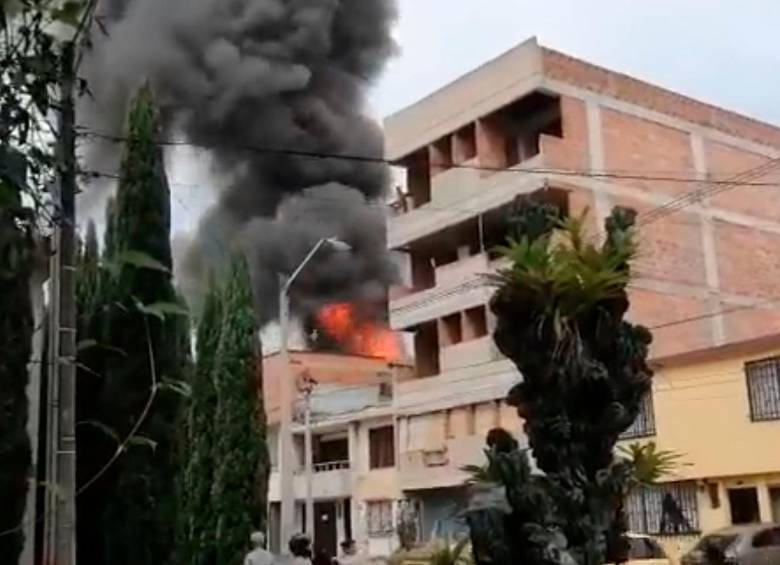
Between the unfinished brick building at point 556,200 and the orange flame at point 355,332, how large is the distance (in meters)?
10.9

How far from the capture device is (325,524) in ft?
109

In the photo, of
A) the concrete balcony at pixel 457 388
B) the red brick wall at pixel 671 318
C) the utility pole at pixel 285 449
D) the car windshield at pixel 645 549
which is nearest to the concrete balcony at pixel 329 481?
the concrete balcony at pixel 457 388

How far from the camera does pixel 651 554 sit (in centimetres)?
1614

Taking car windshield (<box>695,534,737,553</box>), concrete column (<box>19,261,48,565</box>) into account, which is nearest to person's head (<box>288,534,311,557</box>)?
concrete column (<box>19,261,48,565</box>)

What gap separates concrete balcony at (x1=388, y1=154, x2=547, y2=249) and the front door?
8.94 meters

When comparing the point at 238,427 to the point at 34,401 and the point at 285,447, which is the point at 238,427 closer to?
the point at 285,447

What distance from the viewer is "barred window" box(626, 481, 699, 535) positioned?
20.8 meters

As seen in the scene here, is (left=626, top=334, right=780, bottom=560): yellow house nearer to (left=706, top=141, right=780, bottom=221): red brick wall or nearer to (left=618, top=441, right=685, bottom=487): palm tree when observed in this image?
(left=706, top=141, right=780, bottom=221): red brick wall

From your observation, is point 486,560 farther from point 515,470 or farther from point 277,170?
point 277,170

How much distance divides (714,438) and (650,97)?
10616 mm

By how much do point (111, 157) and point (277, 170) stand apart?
27.0 metres

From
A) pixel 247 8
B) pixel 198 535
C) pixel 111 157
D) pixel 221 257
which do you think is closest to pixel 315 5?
pixel 247 8

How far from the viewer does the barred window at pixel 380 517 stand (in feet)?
96.2

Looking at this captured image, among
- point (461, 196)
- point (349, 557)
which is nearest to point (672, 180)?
point (461, 196)
